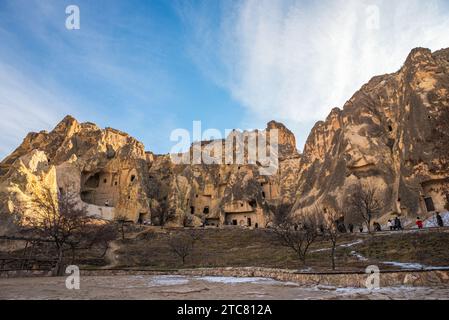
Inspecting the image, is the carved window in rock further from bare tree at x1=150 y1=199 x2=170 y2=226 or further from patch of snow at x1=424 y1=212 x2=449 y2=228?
bare tree at x1=150 y1=199 x2=170 y2=226

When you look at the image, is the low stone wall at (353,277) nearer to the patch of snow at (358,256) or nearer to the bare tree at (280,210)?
the patch of snow at (358,256)

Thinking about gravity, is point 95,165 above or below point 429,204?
above

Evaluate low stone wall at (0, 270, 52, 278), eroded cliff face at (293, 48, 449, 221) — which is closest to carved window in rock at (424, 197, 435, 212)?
eroded cliff face at (293, 48, 449, 221)

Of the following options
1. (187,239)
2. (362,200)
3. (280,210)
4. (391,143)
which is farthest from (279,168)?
(187,239)

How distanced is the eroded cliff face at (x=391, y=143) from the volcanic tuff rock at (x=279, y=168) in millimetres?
132

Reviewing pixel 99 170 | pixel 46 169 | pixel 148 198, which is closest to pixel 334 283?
pixel 46 169

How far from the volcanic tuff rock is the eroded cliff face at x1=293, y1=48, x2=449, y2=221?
0.13m

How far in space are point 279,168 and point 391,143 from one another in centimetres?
3346

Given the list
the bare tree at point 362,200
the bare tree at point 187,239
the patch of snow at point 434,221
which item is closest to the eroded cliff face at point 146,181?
the bare tree at point 187,239

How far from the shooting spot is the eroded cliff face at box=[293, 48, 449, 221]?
3444 centimetres

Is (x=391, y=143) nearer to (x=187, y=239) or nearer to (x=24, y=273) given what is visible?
(x=187, y=239)

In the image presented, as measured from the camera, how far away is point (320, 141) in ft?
199

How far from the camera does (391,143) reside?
44469mm
